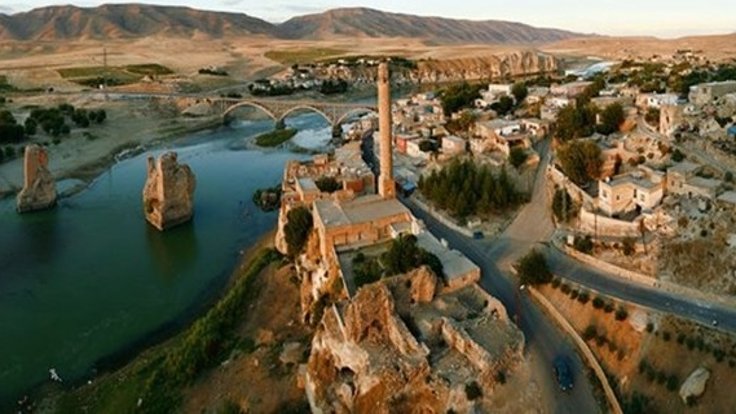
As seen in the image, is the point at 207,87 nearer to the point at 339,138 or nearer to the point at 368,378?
the point at 339,138

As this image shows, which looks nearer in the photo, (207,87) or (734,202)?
(734,202)

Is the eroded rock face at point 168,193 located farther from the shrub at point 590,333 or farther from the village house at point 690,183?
the village house at point 690,183

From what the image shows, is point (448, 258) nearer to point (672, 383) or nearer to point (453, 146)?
point (672, 383)

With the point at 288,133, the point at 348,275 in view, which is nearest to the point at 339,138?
the point at 288,133

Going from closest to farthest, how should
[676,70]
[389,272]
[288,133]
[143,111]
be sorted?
[389,272] → [676,70] → [288,133] → [143,111]

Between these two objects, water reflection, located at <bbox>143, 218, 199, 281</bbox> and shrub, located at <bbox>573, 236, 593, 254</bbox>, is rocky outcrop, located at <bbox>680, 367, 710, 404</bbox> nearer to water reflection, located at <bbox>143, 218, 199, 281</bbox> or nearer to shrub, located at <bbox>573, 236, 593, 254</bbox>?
shrub, located at <bbox>573, 236, 593, 254</bbox>

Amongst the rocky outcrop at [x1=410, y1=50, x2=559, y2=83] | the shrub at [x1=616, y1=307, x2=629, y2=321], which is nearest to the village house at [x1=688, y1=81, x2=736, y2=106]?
the shrub at [x1=616, y1=307, x2=629, y2=321]

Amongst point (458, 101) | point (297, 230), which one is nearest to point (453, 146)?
point (297, 230)
